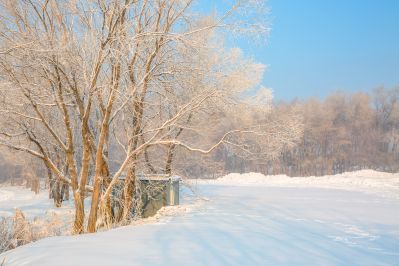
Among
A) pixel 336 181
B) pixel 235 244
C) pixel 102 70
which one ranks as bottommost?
pixel 235 244

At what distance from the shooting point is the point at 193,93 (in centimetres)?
953

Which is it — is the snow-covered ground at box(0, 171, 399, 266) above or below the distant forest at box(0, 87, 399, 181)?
below

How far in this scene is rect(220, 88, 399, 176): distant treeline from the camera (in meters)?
43.2

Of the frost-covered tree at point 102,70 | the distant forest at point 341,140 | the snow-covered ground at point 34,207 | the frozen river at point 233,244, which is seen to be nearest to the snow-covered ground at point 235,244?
the frozen river at point 233,244

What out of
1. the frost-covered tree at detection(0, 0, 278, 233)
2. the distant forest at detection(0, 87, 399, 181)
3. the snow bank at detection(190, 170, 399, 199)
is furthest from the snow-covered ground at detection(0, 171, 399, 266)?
the distant forest at detection(0, 87, 399, 181)

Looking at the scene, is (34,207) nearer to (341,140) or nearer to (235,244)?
(235,244)

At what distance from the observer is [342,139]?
144 feet

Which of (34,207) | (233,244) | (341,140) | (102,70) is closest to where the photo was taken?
(233,244)

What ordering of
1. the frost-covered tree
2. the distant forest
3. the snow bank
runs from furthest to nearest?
the distant forest
the snow bank
the frost-covered tree

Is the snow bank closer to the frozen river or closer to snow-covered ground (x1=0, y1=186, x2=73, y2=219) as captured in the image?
snow-covered ground (x1=0, y1=186, x2=73, y2=219)

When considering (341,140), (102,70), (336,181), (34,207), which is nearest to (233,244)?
(102,70)

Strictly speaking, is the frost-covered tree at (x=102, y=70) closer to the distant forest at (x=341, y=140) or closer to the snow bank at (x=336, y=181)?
the snow bank at (x=336, y=181)

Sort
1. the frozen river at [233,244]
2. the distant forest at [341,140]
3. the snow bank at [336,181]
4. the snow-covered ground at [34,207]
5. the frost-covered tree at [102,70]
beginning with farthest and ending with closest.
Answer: the distant forest at [341,140]
the snow bank at [336,181]
the snow-covered ground at [34,207]
the frost-covered tree at [102,70]
the frozen river at [233,244]

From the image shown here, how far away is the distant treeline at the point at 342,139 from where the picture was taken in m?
43.2
